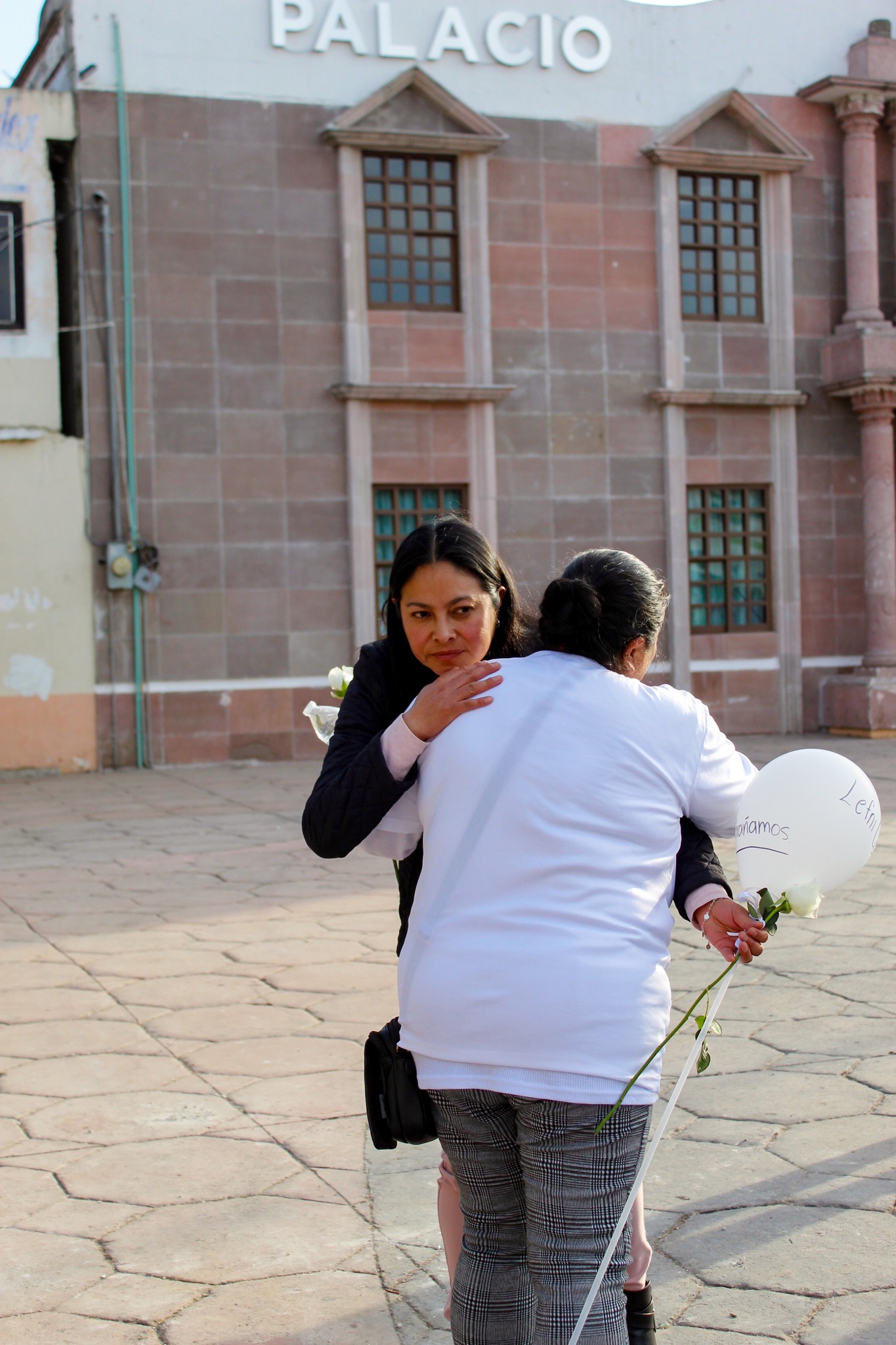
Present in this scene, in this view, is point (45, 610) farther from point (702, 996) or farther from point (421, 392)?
point (702, 996)

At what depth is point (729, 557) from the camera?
16922 mm

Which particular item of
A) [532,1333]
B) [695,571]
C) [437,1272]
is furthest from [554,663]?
[695,571]

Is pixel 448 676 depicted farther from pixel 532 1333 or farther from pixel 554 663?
pixel 532 1333

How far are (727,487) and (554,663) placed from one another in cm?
1526

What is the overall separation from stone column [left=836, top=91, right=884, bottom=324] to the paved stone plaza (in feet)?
36.7

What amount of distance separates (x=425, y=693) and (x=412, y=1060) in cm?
60

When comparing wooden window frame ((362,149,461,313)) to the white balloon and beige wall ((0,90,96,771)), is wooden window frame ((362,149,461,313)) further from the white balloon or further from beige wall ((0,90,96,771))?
the white balloon

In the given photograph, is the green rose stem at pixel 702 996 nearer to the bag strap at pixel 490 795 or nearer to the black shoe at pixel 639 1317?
the bag strap at pixel 490 795

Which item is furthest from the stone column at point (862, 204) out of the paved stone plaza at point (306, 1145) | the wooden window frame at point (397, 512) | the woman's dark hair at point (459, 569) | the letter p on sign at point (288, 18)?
the woman's dark hair at point (459, 569)

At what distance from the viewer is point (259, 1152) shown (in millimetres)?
3998

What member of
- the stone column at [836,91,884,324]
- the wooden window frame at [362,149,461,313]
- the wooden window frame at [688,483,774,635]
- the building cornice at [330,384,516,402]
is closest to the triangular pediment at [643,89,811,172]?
the stone column at [836,91,884,324]

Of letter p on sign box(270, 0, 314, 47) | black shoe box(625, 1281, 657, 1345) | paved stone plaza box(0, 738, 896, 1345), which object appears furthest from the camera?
letter p on sign box(270, 0, 314, 47)

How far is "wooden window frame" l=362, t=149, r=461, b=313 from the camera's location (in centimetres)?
1562

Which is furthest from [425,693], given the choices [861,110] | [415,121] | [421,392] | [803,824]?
[861,110]
